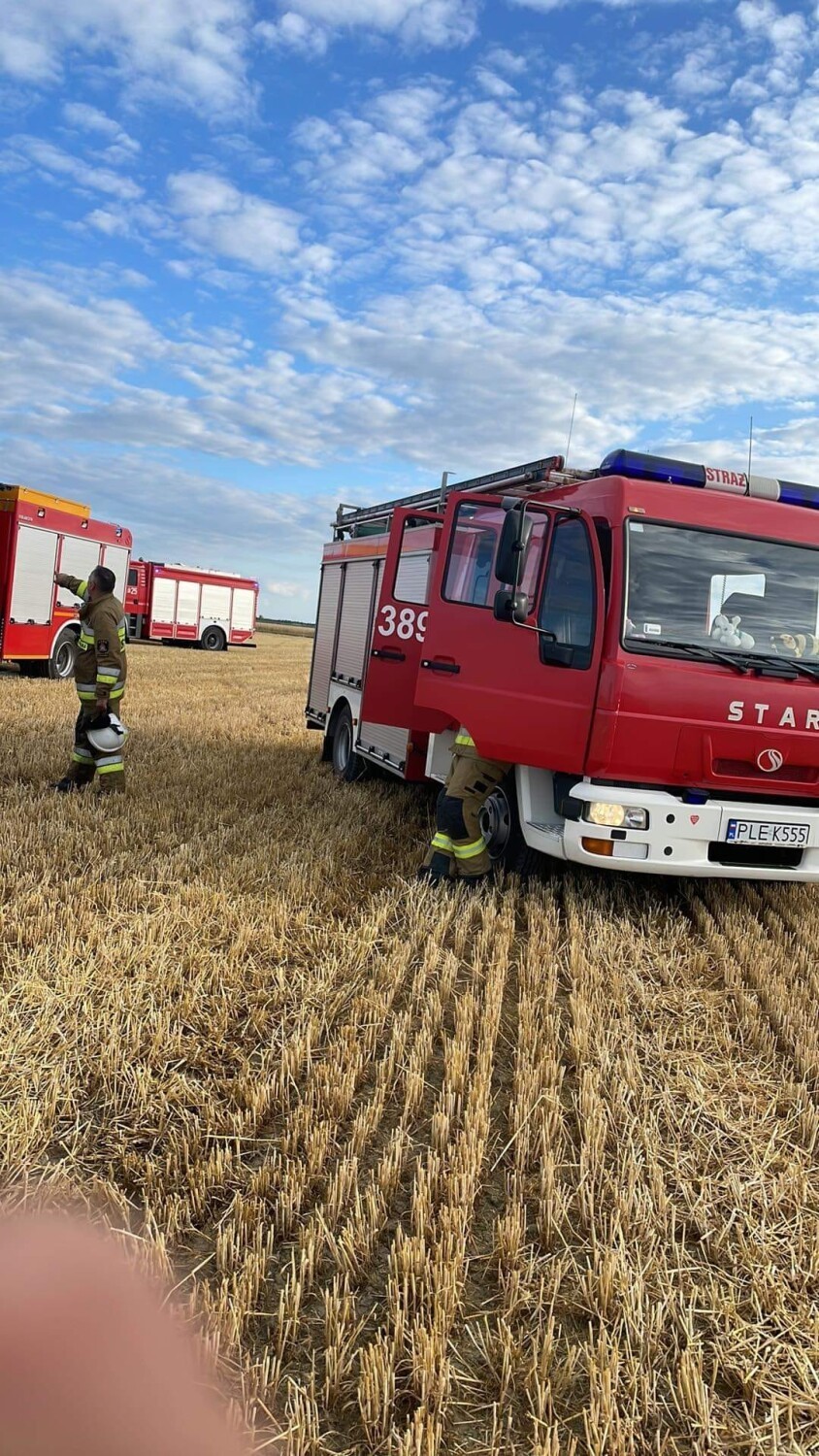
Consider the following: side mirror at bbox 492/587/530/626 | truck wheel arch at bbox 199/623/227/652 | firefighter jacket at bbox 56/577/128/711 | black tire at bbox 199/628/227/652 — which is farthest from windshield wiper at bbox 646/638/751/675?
black tire at bbox 199/628/227/652

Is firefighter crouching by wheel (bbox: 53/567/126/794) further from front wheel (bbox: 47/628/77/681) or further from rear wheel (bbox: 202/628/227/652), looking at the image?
rear wheel (bbox: 202/628/227/652)

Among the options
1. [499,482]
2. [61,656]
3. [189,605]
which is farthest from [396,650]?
[189,605]

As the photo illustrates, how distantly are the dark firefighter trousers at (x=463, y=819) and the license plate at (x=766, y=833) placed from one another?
4.41ft

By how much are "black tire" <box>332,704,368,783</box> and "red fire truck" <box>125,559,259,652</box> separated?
2284cm

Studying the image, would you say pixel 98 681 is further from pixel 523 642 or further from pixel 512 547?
pixel 512 547

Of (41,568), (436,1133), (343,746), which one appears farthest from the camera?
(41,568)

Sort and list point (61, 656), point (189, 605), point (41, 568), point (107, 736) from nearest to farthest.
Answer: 1. point (107, 736)
2. point (41, 568)
3. point (61, 656)
4. point (189, 605)

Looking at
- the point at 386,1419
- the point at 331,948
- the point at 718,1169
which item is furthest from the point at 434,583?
the point at 386,1419

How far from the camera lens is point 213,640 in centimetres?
3656

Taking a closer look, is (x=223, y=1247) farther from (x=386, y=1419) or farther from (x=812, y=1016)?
(x=812, y=1016)

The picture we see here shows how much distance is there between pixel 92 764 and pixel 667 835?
468 cm

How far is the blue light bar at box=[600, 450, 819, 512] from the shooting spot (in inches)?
228

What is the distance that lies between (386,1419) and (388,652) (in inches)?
218

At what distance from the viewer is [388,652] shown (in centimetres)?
728
